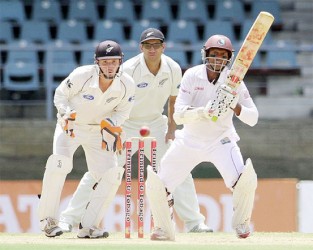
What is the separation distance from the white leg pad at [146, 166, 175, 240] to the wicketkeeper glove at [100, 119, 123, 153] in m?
0.46

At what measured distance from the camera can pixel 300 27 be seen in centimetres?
1617

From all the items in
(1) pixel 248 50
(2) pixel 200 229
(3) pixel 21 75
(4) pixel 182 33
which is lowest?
(2) pixel 200 229

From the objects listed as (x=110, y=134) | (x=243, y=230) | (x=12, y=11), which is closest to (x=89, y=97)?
(x=110, y=134)

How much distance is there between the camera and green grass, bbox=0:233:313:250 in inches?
299

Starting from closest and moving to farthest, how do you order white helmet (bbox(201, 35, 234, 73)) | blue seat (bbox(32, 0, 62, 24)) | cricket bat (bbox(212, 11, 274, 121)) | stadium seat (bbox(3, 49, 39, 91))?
1. cricket bat (bbox(212, 11, 274, 121))
2. white helmet (bbox(201, 35, 234, 73))
3. stadium seat (bbox(3, 49, 39, 91))
4. blue seat (bbox(32, 0, 62, 24))

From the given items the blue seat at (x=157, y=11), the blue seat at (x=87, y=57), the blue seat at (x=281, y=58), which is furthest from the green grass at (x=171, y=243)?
the blue seat at (x=157, y=11)

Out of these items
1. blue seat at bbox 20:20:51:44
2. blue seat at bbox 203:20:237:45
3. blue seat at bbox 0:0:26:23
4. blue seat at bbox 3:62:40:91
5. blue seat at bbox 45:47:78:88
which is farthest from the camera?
blue seat at bbox 0:0:26:23

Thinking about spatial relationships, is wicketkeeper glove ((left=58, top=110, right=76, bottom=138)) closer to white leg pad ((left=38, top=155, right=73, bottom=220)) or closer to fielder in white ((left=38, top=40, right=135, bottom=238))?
fielder in white ((left=38, top=40, right=135, bottom=238))

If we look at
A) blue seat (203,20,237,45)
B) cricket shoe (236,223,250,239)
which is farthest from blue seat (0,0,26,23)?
cricket shoe (236,223,250,239)

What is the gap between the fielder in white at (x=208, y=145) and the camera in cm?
832

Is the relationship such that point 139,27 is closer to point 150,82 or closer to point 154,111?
point 154,111

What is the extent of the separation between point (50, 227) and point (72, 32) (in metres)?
7.18

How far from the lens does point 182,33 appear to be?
615 inches

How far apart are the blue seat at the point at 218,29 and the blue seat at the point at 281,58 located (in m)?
0.70
